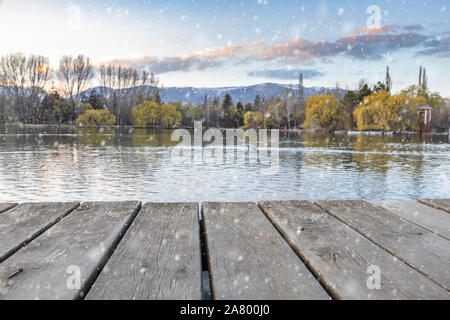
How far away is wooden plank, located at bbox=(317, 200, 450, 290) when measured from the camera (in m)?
1.09

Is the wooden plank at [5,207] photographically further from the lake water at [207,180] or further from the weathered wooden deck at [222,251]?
the lake water at [207,180]

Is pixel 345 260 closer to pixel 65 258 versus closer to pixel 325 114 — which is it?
pixel 65 258

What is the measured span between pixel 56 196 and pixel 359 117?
4985 centimetres

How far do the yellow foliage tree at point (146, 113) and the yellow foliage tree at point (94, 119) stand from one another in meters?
4.53

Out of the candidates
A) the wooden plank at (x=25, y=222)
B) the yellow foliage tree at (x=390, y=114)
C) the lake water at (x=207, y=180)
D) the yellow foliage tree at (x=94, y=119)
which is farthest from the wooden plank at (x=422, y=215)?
the yellow foliage tree at (x=94, y=119)

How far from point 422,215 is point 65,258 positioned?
160cm

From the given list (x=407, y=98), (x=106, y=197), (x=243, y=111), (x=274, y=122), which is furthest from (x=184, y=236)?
(x=243, y=111)

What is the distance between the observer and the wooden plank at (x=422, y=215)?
4.99 feet

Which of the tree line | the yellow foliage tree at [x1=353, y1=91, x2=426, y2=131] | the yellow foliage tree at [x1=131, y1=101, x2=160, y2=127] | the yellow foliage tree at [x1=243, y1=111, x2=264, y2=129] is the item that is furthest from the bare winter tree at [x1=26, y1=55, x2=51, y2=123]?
the yellow foliage tree at [x1=353, y1=91, x2=426, y2=131]

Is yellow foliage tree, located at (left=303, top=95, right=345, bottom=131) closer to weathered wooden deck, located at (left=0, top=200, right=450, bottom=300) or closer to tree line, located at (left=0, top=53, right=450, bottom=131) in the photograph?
tree line, located at (left=0, top=53, right=450, bottom=131)

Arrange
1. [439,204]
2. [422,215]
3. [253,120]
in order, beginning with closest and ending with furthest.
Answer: [422,215]
[439,204]
[253,120]

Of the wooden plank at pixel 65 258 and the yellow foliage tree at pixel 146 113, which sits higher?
the yellow foliage tree at pixel 146 113

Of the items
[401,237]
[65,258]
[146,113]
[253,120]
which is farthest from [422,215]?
[253,120]

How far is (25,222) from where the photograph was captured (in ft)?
4.91
